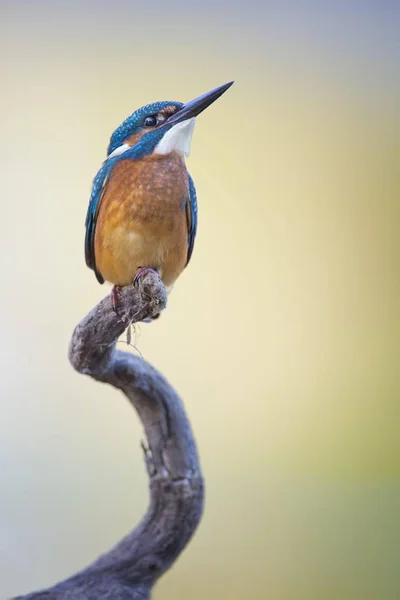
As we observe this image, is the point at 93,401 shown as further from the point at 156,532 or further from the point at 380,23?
the point at 380,23

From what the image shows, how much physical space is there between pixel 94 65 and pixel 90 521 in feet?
3.26

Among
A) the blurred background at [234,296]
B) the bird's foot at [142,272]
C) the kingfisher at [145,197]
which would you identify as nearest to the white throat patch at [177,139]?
the kingfisher at [145,197]

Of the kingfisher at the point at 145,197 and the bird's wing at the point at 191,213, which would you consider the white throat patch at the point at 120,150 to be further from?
the bird's wing at the point at 191,213

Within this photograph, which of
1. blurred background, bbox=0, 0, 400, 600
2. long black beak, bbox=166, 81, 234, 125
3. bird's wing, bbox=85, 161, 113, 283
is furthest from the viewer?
blurred background, bbox=0, 0, 400, 600

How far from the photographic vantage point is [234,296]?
1.58m

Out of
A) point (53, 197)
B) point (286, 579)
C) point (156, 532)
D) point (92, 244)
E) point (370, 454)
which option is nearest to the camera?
point (92, 244)

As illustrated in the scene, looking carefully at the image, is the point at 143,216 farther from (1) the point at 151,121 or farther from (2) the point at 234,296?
(2) the point at 234,296

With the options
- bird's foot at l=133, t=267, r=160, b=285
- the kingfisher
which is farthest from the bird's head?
bird's foot at l=133, t=267, r=160, b=285

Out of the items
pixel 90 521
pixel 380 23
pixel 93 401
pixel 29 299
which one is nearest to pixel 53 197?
pixel 29 299

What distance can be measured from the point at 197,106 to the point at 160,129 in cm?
8

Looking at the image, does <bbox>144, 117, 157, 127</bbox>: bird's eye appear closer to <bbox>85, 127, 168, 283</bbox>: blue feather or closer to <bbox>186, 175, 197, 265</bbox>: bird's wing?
<bbox>85, 127, 168, 283</bbox>: blue feather

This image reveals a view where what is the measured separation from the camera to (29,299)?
142 cm

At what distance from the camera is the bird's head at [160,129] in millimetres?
1054

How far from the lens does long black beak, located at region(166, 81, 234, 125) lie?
1.02 m
